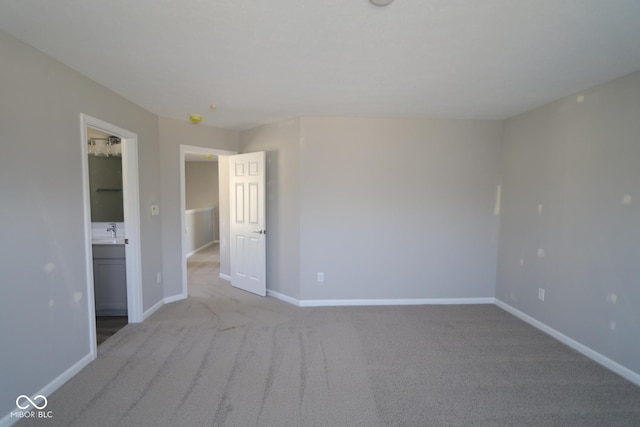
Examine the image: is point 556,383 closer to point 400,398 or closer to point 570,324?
point 570,324

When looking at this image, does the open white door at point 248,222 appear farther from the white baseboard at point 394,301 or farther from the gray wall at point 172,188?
the white baseboard at point 394,301

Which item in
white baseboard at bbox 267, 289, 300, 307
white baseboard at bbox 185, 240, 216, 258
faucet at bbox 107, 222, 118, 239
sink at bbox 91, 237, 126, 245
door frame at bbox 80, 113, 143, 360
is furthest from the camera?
white baseboard at bbox 185, 240, 216, 258

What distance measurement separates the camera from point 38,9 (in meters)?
1.56

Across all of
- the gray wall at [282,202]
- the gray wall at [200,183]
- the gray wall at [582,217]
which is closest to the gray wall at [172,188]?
the gray wall at [282,202]

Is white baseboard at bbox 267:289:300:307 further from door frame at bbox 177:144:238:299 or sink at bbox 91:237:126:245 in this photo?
sink at bbox 91:237:126:245

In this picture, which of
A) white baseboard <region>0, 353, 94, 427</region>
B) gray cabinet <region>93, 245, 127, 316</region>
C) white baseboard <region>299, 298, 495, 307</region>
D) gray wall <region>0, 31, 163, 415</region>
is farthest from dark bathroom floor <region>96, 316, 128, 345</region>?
white baseboard <region>299, 298, 495, 307</region>

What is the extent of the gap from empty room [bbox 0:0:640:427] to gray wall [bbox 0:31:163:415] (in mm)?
15

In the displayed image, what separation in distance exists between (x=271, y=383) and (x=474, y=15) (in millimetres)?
2765

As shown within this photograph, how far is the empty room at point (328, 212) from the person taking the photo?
5.98 ft

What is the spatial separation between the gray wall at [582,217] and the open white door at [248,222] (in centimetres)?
327

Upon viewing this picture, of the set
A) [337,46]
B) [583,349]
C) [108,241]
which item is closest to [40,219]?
[108,241]

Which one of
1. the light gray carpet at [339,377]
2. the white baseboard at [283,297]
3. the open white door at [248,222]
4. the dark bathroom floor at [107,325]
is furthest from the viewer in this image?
the open white door at [248,222]

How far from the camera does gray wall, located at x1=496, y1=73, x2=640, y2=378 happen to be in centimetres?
237

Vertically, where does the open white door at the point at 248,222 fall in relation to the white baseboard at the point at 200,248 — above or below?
above
